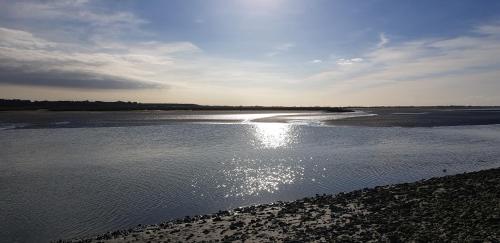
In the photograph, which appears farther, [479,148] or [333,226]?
Answer: [479,148]

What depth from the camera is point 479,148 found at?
115ft

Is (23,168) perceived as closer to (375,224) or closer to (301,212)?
(301,212)

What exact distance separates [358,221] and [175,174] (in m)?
13.1

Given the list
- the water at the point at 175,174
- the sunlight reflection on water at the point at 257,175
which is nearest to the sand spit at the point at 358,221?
the water at the point at 175,174

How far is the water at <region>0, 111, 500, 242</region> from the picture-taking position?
1608 centimetres

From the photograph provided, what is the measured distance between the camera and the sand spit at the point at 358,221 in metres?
11.7

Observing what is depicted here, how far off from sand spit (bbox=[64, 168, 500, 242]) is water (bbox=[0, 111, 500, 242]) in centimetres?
174

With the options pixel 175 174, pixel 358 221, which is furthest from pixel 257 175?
pixel 358 221

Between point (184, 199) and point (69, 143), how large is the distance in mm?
25952

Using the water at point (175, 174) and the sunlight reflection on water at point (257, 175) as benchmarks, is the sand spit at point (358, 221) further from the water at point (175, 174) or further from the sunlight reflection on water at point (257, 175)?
the sunlight reflection on water at point (257, 175)

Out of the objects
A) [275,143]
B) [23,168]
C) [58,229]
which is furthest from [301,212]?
[275,143]

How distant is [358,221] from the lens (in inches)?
524

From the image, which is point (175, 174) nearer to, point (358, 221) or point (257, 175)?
point (257, 175)

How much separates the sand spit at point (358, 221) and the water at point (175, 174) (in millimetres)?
1738
